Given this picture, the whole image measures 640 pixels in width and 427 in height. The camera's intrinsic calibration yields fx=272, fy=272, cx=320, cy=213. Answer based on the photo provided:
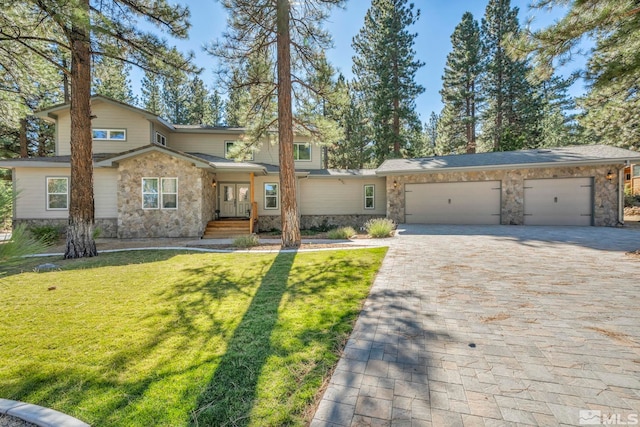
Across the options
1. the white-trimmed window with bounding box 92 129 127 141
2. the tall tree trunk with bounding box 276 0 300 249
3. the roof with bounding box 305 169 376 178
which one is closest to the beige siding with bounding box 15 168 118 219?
the white-trimmed window with bounding box 92 129 127 141

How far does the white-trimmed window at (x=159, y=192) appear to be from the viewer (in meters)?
11.7

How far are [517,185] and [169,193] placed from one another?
16.0 metres

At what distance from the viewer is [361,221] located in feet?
54.2

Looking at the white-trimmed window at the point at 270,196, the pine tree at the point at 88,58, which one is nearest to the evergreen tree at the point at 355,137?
the white-trimmed window at the point at 270,196

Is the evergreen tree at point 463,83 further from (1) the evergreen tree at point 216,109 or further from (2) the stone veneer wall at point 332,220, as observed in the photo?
(1) the evergreen tree at point 216,109

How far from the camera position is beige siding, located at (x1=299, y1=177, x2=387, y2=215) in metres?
16.2

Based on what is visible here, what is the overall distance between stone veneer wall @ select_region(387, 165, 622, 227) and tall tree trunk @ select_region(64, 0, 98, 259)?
12.6m

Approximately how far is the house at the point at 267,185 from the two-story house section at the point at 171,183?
0.15 ft

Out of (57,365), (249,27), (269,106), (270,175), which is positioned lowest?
(57,365)

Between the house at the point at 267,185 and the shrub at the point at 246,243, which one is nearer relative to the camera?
the shrub at the point at 246,243

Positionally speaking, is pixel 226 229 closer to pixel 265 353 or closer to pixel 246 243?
pixel 246 243

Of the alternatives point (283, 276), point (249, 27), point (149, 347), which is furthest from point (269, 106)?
point (149, 347)

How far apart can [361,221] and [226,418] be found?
49.1 ft

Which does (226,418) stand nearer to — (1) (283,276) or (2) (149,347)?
(2) (149,347)
